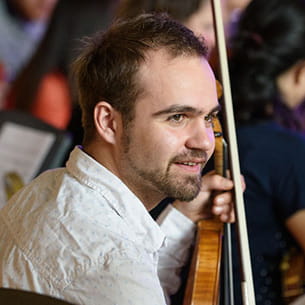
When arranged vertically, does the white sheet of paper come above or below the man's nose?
below

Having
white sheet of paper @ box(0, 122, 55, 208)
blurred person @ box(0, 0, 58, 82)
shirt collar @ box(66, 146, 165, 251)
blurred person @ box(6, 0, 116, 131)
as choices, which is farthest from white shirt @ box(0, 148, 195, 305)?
blurred person @ box(0, 0, 58, 82)

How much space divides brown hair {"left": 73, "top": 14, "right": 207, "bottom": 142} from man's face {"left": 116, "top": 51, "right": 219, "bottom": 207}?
2 centimetres

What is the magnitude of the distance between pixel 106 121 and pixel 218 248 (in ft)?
0.90

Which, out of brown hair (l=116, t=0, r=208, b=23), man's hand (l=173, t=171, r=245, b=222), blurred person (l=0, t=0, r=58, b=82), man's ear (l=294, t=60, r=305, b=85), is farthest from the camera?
blurred person (l=0, t=0, r=58, b=82)

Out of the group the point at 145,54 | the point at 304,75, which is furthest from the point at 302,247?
the point at 145,54

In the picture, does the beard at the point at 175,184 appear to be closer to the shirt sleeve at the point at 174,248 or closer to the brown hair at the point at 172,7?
the shirt sleeve at the point at 174,248

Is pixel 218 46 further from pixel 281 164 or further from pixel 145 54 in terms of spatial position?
pixel 281 164

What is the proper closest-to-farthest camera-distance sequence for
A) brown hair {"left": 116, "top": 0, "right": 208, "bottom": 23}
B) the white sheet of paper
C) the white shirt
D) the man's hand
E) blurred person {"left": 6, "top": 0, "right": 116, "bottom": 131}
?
the white shirt < the man's hand < the white sheet of paper < brown hair {"left": 116, "top": 0, "right": 208, "bottom": 23} < blurred person {"left": 6, "top": 0, "right": 116, "bottom": 131}

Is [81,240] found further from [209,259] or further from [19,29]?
[19,29]

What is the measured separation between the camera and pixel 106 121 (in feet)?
3.58

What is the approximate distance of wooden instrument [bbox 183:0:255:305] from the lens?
3.31ft

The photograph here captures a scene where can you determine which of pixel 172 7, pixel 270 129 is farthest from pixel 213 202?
pixel 172 7

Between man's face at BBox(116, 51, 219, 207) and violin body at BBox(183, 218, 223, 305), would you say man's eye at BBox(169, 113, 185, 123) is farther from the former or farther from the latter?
violin body at BBox(183, 218, 223, 305)

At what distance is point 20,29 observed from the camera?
144 inches
